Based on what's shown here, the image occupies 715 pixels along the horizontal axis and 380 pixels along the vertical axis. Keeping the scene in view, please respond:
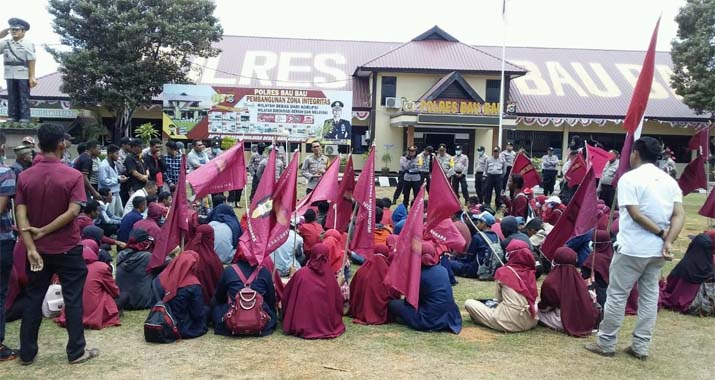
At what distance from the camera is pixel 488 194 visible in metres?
16.1

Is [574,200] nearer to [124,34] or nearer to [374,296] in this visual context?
[374,296]

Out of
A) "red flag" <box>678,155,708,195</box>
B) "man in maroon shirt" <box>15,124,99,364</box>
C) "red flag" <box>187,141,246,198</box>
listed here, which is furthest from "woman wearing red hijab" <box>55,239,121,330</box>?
"red flag" <box>678,155,708,195</box>

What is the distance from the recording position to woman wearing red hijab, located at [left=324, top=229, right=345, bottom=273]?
764 centimetres

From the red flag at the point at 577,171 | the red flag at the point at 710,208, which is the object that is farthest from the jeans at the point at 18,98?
the red flag at the point at 710,208

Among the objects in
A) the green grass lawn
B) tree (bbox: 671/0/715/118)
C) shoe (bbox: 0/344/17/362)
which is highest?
tree (bbox: 671/0/715/118)

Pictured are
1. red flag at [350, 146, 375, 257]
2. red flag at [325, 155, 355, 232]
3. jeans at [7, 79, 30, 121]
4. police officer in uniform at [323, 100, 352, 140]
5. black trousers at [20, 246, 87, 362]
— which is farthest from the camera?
police officer in uniform at [323, 100, 352, 140]

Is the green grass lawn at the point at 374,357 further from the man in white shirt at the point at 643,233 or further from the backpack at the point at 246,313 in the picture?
the man in white shirt at the point at 643,233

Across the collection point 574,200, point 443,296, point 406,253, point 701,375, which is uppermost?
point 574,200

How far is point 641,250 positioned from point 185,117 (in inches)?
857

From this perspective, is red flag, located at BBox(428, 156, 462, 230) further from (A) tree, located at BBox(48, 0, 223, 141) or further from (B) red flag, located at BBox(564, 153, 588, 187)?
(A) tree, located at BBox(48, 0, 223, 141)

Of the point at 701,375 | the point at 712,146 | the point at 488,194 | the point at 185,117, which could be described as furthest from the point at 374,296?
the point at 712,146

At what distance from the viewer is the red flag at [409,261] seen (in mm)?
6141

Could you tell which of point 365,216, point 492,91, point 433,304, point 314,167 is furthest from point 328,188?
point 492,91

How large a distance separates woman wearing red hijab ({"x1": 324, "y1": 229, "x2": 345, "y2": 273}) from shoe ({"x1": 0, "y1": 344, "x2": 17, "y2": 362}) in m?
3.60
